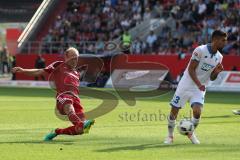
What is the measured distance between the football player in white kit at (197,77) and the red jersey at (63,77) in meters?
2.22

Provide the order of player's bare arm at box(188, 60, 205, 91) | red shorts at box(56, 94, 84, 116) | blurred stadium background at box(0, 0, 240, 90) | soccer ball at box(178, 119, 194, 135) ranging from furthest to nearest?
blurred stadium background at box(0, 0, 240, 90)
red shorts at box(56, 94, 84, 116)
soccer ball at box(178, 119, 194, 135)
player's bare arm at box(188, 60, 205, 91)

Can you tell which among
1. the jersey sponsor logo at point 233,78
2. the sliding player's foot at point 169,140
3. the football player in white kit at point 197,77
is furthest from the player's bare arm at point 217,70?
the jersey sponsor logo at point 233,78

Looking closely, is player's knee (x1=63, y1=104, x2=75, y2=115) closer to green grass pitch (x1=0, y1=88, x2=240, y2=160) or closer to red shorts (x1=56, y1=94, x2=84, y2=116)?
red shorts (x1=56, y1=94, x2=84, y2=116)

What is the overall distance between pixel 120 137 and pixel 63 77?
1.91 meters

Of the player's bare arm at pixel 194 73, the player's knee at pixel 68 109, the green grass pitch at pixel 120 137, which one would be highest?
the player's bare arm at pixel 194 73

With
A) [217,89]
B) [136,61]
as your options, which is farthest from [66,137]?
[136,61]

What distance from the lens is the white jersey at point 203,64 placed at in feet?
47.9

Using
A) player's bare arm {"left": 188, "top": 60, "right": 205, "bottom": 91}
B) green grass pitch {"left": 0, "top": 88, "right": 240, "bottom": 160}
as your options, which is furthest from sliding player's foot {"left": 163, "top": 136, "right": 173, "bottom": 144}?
player's bare arm {"left": 188, "top": 60, "right": 205, "bottom": 91}

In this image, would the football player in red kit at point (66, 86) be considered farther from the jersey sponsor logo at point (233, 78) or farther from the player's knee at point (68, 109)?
the jersey sponsor logo at point (233, 78)

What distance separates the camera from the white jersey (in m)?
14.6

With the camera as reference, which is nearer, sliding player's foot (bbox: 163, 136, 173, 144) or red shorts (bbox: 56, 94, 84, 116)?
sliding player's foot (bbox: 163, 136, 173, 144)

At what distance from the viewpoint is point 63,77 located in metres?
15.4

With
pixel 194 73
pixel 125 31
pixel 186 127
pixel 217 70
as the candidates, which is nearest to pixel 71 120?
pixel 186 127

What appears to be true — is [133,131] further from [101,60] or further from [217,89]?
[101,60]
